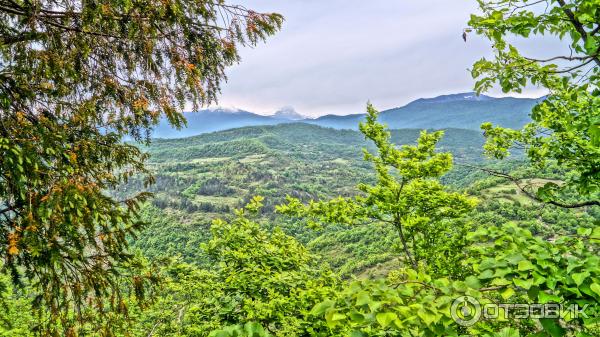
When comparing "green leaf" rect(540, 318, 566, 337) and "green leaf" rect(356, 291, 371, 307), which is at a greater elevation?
"green leaf" rect(356, 291, 371, 307)

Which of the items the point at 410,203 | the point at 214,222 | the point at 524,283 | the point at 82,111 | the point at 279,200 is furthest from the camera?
the point at 279,200

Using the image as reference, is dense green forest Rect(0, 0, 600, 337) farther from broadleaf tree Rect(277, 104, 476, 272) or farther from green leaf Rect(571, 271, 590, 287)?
broadleaf tree Rect(277, 104, 476, 272)

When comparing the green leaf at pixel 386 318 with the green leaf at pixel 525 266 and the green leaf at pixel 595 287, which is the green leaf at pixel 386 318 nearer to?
the green leaf at pixel 525 266

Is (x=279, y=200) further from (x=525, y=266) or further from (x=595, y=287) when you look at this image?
(x=595, y=287)

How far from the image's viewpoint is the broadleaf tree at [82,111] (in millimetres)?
3533

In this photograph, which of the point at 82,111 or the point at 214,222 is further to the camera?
the point at 214,222

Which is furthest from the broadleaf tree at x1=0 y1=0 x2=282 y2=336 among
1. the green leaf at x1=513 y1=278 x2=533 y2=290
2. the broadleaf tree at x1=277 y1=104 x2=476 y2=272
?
the broadleaf tree at x1=277 y1=104 x2=476 y2=272

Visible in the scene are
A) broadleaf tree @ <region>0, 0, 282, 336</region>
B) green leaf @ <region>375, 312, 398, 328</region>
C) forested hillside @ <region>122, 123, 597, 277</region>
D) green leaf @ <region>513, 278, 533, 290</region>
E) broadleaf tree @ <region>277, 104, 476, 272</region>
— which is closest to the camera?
green leaf @ <region>375, 312, 398, 328</region>

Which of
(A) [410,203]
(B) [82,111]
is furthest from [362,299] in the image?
(A) [410,203]

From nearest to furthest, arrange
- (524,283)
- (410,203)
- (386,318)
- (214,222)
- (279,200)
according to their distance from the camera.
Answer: (386,318) → (524,283) → (214,222) → (410,203) → (279,200)

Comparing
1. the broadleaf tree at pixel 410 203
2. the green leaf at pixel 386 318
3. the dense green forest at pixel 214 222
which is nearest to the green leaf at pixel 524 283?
the dense green forest at pixel 214 222

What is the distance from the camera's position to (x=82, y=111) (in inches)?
168

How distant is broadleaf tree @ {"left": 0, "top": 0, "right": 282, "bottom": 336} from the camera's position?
139 inches

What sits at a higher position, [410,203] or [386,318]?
[386,318]
